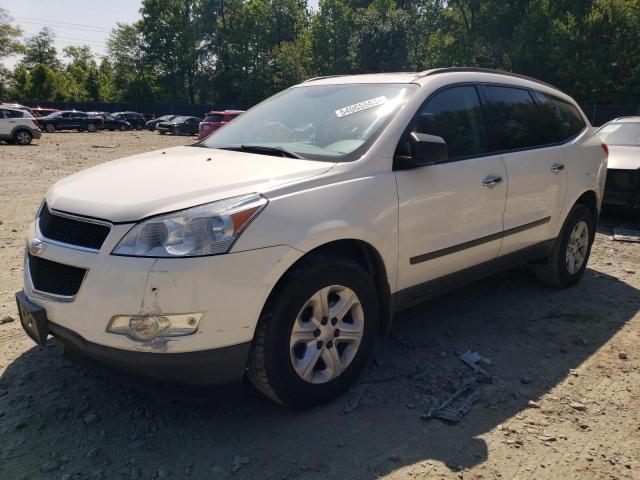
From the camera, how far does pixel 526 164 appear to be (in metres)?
4.16

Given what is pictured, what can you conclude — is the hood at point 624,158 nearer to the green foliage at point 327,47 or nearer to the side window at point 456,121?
the side window at point 456,121

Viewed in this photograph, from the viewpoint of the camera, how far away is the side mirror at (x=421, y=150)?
315cm

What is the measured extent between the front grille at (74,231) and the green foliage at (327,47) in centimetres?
3647

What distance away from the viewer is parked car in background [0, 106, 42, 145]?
21828 millimetres

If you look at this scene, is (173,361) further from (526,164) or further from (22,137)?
(22,137)

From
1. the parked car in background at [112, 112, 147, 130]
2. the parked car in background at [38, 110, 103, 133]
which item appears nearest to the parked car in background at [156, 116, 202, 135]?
the parked car in background at [38, 110, 103, 133]

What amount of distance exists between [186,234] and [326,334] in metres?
0.95

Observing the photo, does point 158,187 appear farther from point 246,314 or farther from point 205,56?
point 205,56

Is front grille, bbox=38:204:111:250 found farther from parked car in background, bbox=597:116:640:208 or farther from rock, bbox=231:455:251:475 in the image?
parked car in background, bbox=597:116:640:208

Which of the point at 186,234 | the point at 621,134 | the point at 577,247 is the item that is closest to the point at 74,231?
the point at 186,234

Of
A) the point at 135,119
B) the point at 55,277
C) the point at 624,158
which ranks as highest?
the point at 135,119

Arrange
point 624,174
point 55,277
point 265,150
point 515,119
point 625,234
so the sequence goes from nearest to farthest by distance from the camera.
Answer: point 55,277, point 265,150, point 515,119, point 625,234, point 624,174

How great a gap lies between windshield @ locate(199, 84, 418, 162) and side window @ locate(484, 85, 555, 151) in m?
0.87

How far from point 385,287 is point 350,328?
0.36 metres
